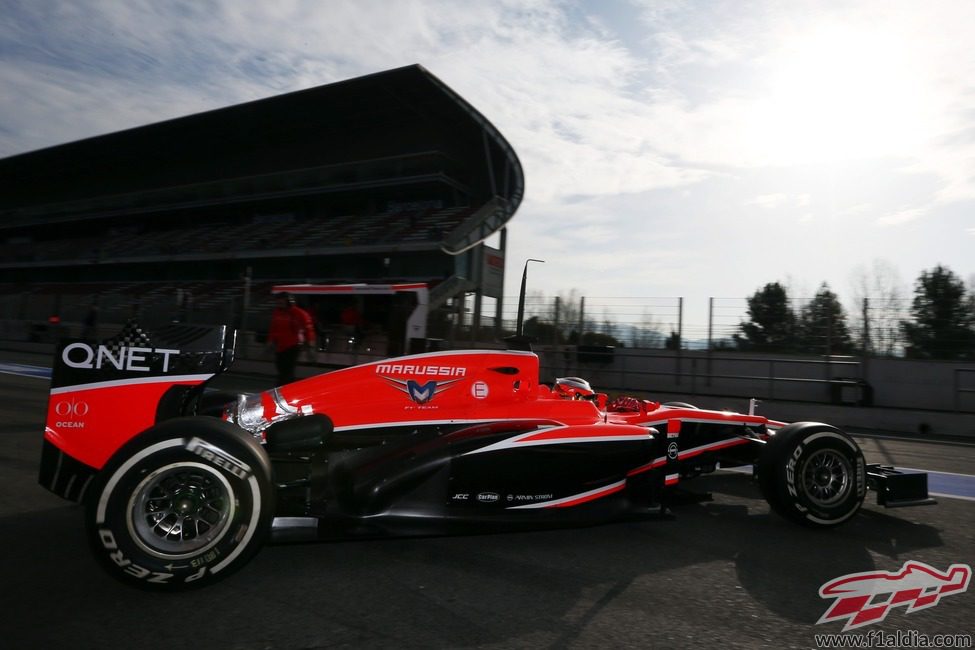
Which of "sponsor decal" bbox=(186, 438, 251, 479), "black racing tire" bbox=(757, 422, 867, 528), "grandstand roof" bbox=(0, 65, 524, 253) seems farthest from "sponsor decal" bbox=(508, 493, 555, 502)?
"grandstand roof" bbox=(0, 65, 524, 253)

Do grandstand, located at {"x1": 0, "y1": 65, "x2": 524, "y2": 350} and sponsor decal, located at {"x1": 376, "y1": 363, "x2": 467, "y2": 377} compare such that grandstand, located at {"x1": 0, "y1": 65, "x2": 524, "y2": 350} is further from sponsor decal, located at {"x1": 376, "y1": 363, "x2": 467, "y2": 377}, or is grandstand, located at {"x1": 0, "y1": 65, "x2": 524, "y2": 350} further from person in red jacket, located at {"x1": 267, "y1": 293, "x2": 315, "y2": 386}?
sponsor decal, located at {"x1": 376, "y1": 363, "x2": 467, "y2": 377}

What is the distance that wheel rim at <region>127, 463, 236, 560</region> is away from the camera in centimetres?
248

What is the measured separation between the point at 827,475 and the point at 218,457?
3.37 metres

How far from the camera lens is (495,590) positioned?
2.60 metres

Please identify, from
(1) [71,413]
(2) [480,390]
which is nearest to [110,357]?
(1) [71,413]

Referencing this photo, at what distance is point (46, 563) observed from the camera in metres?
2.69

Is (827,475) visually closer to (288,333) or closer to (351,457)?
(351,457)

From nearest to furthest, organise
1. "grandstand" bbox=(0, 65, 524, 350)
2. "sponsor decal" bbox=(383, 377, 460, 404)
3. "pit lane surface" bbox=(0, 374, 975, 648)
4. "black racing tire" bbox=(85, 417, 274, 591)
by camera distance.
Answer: "pit lane surface" bbox=(0, 374, 975, 648) → "black racing tire" bbox=(85, 417, 274, 591) → "sponsor decal" bbox=(383, 377, 460, 404) → "grandstand" bbox=(0, 65, 524, 350)

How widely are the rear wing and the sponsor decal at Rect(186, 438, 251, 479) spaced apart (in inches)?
23.1

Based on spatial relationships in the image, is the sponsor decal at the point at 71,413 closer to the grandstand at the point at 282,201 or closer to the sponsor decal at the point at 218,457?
the sponsor decal at the point at 218,457

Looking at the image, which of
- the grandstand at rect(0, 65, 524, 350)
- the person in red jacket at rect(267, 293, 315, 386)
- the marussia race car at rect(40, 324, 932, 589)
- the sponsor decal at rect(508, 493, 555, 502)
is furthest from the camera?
the grandstand at rect(0, 65, 524, 350)

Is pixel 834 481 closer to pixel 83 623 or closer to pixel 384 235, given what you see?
pixel 83 623

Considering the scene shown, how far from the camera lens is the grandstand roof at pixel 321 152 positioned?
1048 inches

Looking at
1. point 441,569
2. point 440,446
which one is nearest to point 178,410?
point 440,446
